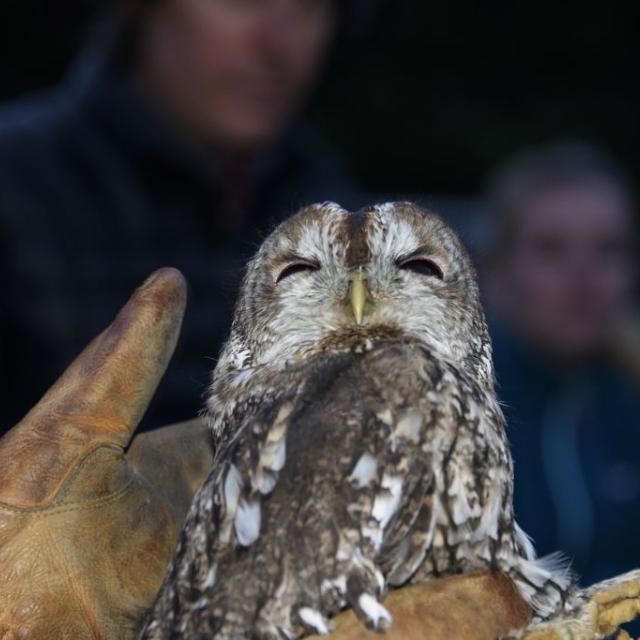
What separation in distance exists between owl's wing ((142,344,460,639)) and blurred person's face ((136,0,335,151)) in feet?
6.85

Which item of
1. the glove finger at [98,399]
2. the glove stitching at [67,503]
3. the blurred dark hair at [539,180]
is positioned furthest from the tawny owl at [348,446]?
the blurred dark hair at [539,180]

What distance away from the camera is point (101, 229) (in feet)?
12.8

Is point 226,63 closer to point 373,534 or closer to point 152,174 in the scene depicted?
point 152,174

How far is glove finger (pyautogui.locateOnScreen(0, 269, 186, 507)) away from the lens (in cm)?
231

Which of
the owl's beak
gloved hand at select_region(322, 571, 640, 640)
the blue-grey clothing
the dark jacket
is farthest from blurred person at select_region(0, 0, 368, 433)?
gloved hand at select_region(322, 571, 640, 640)

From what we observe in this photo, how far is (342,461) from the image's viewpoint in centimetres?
204

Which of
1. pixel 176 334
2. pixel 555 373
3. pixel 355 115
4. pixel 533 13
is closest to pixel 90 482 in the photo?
pixel 176 334

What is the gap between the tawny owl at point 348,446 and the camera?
2006 mm

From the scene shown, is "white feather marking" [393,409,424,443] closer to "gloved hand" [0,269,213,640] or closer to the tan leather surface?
the tan leather surface

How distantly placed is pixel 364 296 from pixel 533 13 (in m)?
9.40

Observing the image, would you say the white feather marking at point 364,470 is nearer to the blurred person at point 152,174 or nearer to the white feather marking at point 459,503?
the white feather marking at point 459,503

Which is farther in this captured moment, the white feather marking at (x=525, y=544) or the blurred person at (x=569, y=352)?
the blurred person at (x=569, y=352)

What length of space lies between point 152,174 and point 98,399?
1795 millimetres

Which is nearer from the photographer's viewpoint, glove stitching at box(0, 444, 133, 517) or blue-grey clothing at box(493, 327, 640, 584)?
glove stitching at box(0, 444, 133, 517)
